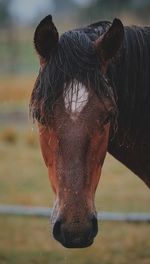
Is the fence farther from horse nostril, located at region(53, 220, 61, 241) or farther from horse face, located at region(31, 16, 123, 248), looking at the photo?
horse nostril, located at region(53, 220, 61, 241)

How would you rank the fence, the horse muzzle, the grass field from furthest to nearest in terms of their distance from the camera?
the fence < the grass field < the horse muzzle

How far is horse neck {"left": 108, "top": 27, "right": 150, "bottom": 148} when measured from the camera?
316 cm

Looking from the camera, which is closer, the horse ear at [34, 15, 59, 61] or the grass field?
the horse ear at [34, 15, 59, 61]

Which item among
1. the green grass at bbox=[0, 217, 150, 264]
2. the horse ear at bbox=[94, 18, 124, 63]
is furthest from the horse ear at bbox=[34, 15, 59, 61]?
the green grass at bbox=[0, 217, 150, 264]

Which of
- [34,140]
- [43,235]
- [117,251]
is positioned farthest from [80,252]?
[34,140]

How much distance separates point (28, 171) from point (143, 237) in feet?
14.9

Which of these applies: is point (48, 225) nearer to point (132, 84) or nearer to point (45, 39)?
point (132, 84)

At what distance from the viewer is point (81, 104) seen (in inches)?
111

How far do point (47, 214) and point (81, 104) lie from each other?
4.62m

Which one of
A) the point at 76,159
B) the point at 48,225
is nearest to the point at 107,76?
the point at 76,159

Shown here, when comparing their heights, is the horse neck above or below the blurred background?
above

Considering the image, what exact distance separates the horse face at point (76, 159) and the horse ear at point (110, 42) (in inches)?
10.0

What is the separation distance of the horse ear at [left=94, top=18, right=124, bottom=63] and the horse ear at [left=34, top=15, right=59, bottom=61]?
216mm

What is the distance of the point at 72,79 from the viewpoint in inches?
112
